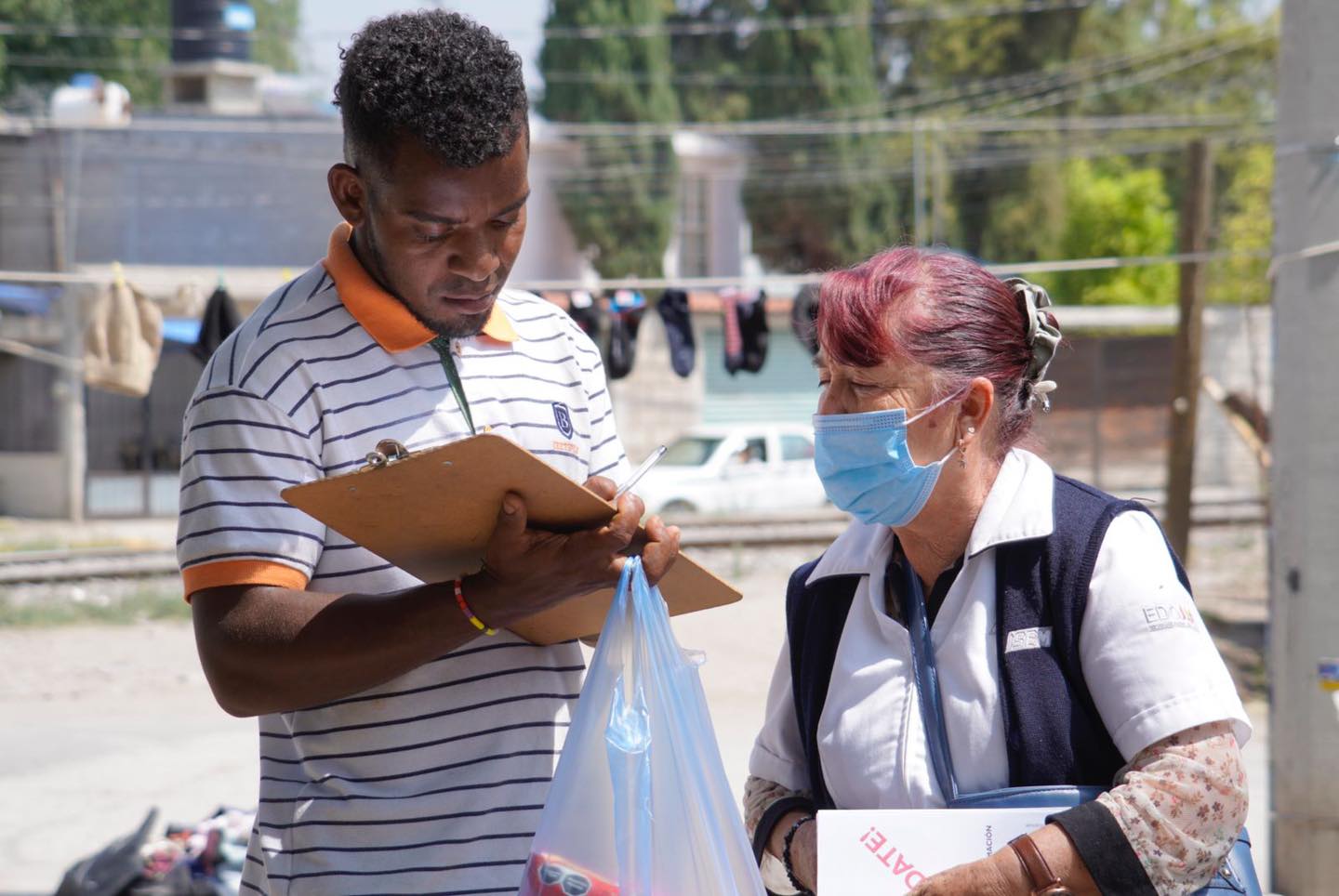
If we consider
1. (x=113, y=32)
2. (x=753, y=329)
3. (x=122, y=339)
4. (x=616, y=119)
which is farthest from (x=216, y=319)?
(x=616, y=119)

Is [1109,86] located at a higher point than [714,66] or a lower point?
lower

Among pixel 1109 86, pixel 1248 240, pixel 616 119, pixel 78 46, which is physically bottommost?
pixel 1248 240

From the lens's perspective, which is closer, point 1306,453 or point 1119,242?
point 1306,453

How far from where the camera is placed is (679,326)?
12.3 metres

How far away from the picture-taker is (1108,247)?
3284cm

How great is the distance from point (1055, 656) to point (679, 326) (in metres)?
10.4

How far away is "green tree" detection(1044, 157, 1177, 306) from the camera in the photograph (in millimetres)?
31844

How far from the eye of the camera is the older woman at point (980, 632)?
1.95 meters

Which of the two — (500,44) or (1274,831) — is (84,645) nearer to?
(1274,831)

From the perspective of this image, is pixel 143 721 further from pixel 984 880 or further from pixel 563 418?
pixel 984 880

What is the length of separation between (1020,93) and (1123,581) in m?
39.5

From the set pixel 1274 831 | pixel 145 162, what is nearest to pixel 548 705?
pixel 1274 831

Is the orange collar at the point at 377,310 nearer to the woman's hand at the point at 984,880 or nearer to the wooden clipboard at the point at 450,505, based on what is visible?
the wooden clipboard at the point at 450,505

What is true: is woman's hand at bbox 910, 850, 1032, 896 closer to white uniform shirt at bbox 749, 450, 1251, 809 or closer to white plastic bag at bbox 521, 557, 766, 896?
white uniform shirt at bbox 749, 450, 1251, 809
